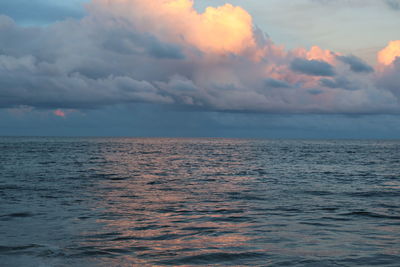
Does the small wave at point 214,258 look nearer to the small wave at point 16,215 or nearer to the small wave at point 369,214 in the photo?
the small wave at point 369,214

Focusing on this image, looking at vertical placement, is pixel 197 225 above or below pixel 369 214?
below

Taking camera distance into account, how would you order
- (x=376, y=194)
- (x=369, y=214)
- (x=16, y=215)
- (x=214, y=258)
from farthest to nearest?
(x=376, y=194) → (x=369, y=214) → (x=16, y=215) → (x=214, y=258)

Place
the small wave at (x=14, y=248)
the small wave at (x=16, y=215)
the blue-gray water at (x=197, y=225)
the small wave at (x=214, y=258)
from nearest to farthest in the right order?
the small wave at (x=214, y=258), the blue-gray water at (x=197, y=225), the small wave at (x=14, y=248), the small wave at (x=16, y=215)

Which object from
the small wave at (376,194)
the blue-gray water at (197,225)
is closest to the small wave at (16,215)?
the blue-gray water at (197,225)

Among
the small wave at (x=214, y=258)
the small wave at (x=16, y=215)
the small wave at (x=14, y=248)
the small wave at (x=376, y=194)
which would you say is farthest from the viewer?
the small wave at (x=376, y=194)

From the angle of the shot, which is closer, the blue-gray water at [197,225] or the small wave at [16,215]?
the blue-gray water at [197,225]

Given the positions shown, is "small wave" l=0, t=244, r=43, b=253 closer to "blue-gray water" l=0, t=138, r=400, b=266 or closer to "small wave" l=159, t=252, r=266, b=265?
"blue-gray water" l=0, t=138, r=400, b=266

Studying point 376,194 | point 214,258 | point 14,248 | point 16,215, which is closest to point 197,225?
point 214,258

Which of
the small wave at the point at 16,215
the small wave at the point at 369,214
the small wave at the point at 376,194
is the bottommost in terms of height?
the small wave at the point at 16,215

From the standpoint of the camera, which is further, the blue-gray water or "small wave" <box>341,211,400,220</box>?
"small wave" <box>341,211,400,220</box>

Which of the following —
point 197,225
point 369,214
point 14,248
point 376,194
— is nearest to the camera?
point 14,248

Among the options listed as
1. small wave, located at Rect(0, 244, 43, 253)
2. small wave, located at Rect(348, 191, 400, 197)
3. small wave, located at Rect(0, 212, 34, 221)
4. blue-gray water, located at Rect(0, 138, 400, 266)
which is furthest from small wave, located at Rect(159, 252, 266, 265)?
small wave, located at Rect(348, 191, 400, 197)

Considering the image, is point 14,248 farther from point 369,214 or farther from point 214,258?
point 369,214

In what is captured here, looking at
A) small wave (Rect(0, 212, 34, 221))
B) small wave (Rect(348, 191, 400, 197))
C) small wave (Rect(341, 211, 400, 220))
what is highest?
small wave (Rect(341, 211, 400, 220))
